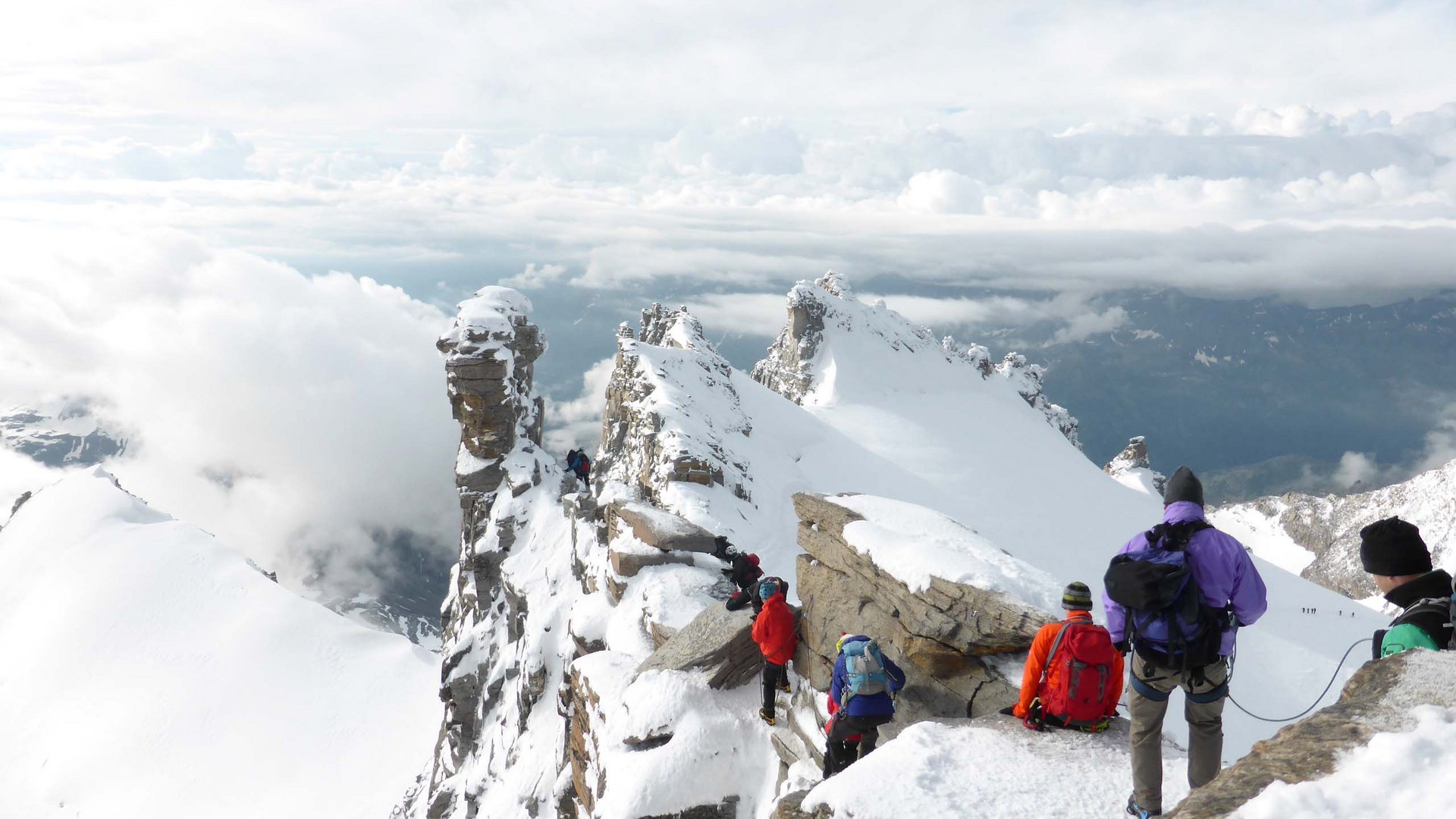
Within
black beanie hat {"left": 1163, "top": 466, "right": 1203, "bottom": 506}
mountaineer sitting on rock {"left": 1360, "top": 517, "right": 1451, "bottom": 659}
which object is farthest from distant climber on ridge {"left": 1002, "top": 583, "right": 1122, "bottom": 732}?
mountaineer sitting on rock {"left": 1360, "top": 517, "right": 1451, "bottom": 659}

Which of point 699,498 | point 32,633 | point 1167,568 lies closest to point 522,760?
point 699,498

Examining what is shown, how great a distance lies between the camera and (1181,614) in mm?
6672

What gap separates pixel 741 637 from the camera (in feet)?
48.0

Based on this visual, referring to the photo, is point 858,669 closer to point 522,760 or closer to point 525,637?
point 522,760

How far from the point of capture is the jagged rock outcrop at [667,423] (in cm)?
3703

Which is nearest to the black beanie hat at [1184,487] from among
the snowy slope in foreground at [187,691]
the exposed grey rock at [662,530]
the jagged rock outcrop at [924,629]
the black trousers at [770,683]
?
the jagged rock outcrop at [924,629]

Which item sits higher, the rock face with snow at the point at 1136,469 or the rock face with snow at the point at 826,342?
the rock face with snow at the point at 826,342

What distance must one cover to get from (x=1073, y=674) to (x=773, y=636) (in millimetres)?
5513

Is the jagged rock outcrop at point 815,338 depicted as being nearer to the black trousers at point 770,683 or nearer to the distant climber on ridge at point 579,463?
the distant climber on ridge at point 579,463

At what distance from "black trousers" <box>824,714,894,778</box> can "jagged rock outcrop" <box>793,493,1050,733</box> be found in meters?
0.75

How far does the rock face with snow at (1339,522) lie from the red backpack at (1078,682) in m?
171

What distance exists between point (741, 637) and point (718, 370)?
152 ft

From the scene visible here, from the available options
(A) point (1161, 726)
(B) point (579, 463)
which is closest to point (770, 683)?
(A) point (1161, 726)

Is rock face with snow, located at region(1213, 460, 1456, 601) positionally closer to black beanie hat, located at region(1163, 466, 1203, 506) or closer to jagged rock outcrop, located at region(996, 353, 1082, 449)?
jagged rock outcrop, located at region(996, 353, 1082, 449)
